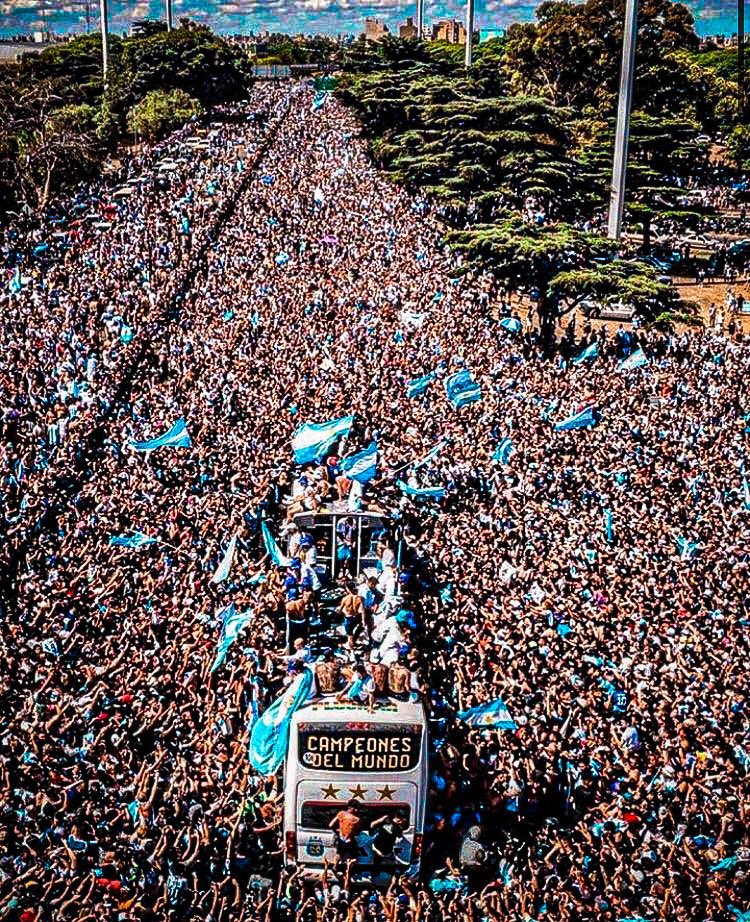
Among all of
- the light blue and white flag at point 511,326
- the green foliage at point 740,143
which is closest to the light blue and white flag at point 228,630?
the light blue and white flag at point 511,326

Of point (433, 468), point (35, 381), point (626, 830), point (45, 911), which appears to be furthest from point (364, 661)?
point (35, 381)

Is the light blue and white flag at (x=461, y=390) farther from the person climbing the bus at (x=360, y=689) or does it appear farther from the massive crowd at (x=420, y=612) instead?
the person climbing the bus at (x=360, y=689)

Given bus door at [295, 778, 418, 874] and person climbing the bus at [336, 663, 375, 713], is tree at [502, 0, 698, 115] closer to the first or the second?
person climbing the bus at [336, 663, 375, 713]

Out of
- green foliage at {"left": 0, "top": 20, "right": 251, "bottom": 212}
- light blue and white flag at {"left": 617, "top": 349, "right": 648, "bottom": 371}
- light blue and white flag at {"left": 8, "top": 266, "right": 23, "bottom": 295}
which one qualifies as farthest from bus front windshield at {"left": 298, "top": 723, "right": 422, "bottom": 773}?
green foliage at {"left": 0, "top": 20, "right": 251, "bottom": 212}

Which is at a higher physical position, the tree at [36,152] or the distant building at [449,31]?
the distant building at [449,31]

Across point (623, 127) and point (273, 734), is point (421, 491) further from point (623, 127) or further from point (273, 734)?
point (623, 127)

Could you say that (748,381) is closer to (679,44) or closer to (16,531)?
(16,531)

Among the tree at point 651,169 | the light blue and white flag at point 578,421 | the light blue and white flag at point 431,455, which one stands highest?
the tree at point 651,169
